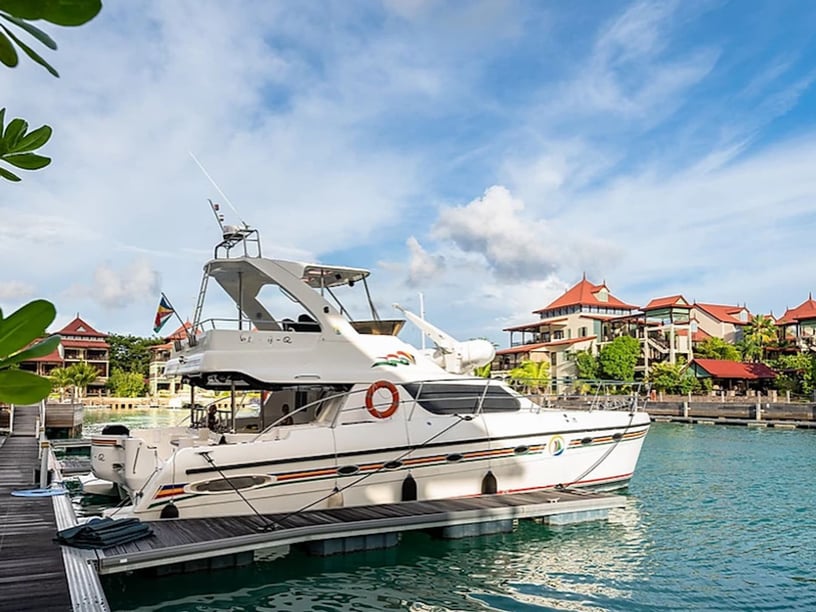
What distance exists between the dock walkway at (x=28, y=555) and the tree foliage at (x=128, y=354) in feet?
265

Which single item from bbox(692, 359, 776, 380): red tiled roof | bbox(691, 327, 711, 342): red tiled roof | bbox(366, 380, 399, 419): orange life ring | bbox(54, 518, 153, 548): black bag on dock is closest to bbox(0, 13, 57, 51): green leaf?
bbox(54, 518, 153, 548): black bag on dock

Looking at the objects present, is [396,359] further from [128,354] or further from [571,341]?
[128,354]

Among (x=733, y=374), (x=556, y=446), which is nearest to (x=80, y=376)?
(x=733, y=374)

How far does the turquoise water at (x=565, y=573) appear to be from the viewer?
8375mm

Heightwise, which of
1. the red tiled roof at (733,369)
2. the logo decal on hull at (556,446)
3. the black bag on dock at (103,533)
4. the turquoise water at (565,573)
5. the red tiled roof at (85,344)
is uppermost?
the red tiled roof at (85,344)

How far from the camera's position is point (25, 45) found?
115 cm

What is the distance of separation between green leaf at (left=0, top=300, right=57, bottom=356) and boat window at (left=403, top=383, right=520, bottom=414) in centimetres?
1082

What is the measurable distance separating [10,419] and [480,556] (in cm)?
2214

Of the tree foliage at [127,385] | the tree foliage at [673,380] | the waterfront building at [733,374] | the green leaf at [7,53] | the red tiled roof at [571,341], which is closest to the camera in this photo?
the green leaf at [7,53]

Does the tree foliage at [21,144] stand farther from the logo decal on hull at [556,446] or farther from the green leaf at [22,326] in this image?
the logo decal on hull at [556,446]

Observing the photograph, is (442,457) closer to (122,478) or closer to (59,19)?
(122,478)

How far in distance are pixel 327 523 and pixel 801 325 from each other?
67344 mm

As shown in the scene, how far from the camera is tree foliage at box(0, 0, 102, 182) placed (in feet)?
3.30

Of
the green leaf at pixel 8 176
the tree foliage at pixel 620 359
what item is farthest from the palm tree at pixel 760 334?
the green leaf at pixel 8 176
